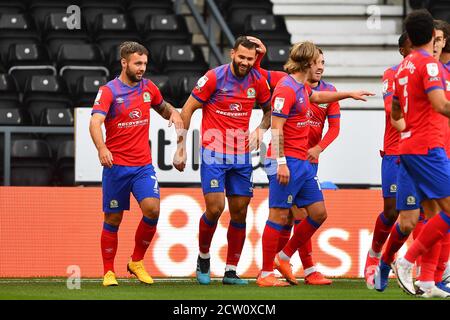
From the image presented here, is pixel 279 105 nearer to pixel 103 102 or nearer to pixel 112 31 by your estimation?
pixel 103 102

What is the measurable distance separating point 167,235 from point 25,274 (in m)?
1.58

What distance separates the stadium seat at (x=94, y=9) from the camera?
18000mm

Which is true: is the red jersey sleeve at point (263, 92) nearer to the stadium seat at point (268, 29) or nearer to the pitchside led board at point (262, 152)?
the pitchside led board at point (262, 152)

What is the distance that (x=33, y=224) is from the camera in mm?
13469

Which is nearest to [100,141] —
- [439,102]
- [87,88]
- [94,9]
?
[439,102]

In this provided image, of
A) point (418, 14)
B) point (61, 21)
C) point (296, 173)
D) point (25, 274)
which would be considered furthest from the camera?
point (61, 21)

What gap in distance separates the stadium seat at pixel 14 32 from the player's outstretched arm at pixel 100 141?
622 centimetres

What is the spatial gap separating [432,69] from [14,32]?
9.20 meters

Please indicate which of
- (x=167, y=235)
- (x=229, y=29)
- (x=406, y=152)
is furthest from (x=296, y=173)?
(x=229, y=29)

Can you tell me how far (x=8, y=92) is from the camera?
16.1 m

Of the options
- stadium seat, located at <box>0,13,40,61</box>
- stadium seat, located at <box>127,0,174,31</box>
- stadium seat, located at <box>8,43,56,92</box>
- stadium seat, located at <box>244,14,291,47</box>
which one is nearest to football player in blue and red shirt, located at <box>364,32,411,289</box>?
stadium seat, located at <box>244,14,291,47</box>

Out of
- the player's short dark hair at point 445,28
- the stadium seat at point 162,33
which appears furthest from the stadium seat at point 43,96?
the player's short dark hair at point 445,28

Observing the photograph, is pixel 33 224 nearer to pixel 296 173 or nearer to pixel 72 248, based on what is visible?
pixel 72 248

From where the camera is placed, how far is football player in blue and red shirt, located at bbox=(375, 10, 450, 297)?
9.53m
